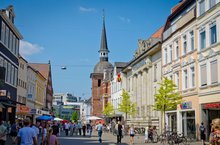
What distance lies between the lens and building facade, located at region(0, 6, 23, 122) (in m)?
33.5

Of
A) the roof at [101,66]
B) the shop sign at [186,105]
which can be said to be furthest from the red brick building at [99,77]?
the shop sign at [186,105]

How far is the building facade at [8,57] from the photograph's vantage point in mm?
33550

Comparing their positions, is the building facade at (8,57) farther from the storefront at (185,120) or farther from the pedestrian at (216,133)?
the pedestrian at (216,133)

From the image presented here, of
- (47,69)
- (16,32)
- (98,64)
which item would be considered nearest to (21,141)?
(16,32)

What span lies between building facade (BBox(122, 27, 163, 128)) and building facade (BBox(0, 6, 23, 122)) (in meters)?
16.4

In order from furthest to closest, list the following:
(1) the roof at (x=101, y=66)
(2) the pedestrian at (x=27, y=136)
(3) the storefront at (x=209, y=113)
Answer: (1) the roof at (x=101, y=66)
(3) the storefront at (x=209, y=113)
(2) the pedestrian at (x=27, y=136)

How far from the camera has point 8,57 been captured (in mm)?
36812

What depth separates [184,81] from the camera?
3275 centimetres

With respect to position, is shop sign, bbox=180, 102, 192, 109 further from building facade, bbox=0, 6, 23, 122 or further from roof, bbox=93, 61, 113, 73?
roof, bbox=93, 61, 113, 73

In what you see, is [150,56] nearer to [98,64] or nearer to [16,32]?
[16,32]

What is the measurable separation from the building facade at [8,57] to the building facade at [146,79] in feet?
53.8

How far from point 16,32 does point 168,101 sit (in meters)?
19.5

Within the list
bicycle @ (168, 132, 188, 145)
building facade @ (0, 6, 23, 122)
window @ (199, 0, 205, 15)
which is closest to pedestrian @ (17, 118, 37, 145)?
bicycle @ (168, 132, 188, 145)

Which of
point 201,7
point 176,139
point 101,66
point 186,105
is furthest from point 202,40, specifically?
point 101,66
